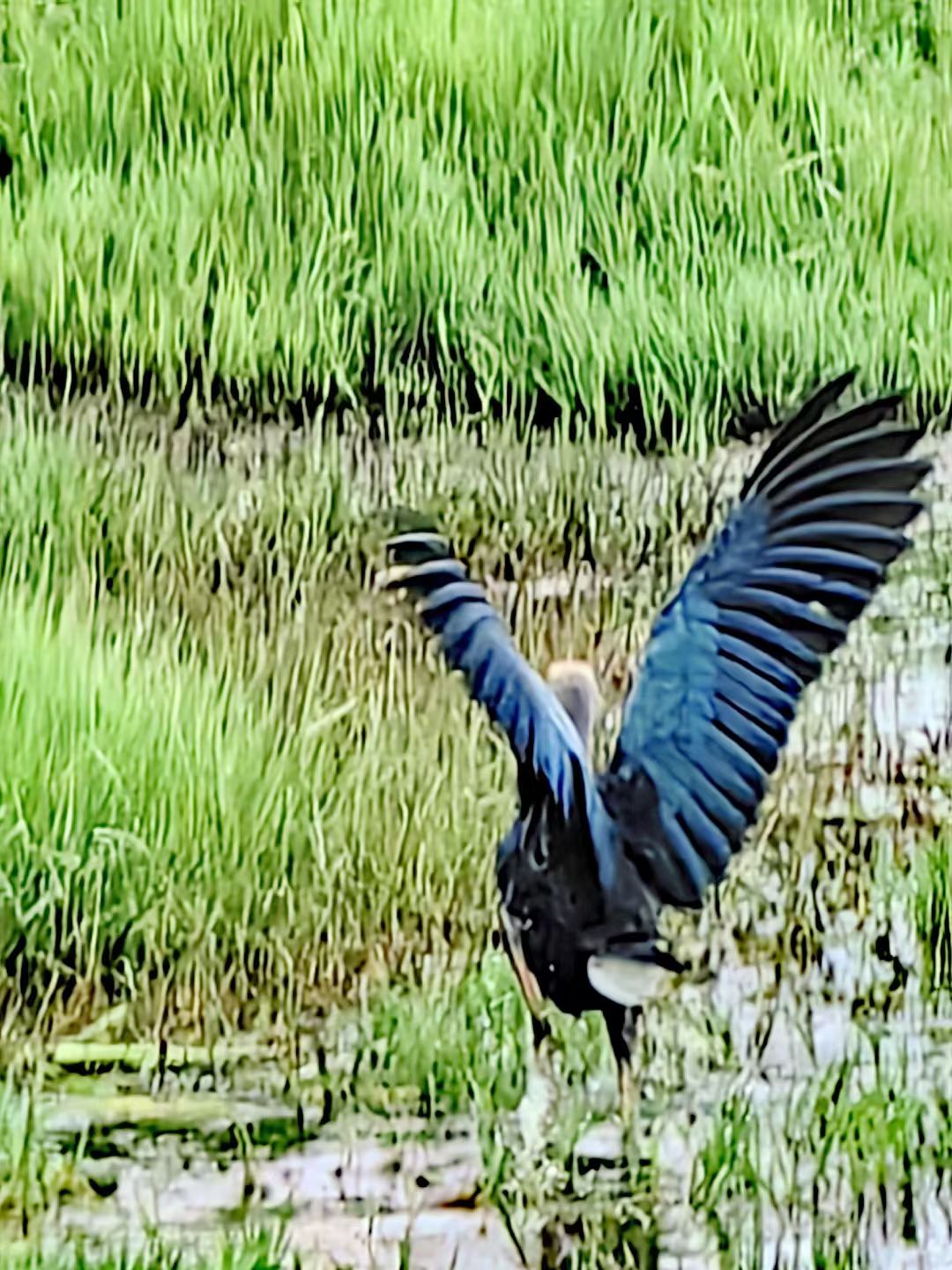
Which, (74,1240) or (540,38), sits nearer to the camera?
(74,1240)

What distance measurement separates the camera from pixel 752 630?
116cm

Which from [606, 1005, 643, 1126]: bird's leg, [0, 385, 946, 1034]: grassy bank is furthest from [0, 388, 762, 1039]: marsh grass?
[606, 1005, 643, 1126]: bird's leg

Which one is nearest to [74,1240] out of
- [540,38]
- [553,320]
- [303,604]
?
[303,604]

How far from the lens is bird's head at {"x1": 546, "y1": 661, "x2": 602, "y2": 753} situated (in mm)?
1186

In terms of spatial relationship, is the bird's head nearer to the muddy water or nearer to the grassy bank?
the grassy bank

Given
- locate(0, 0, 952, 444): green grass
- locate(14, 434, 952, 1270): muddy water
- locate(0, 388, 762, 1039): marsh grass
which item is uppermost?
locate(0, 0, 952, 444): green grass

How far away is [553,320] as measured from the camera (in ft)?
4.03

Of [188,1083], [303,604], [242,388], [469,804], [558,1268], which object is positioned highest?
[242,388]

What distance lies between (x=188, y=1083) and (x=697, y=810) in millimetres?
359

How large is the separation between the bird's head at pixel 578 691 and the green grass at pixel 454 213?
170 mm

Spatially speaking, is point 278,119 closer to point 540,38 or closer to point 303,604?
point 540,38

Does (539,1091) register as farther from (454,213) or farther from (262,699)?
(454,213)

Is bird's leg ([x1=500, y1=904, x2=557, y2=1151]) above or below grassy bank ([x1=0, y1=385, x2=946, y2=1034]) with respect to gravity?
below

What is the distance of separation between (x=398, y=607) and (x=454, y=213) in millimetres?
266
